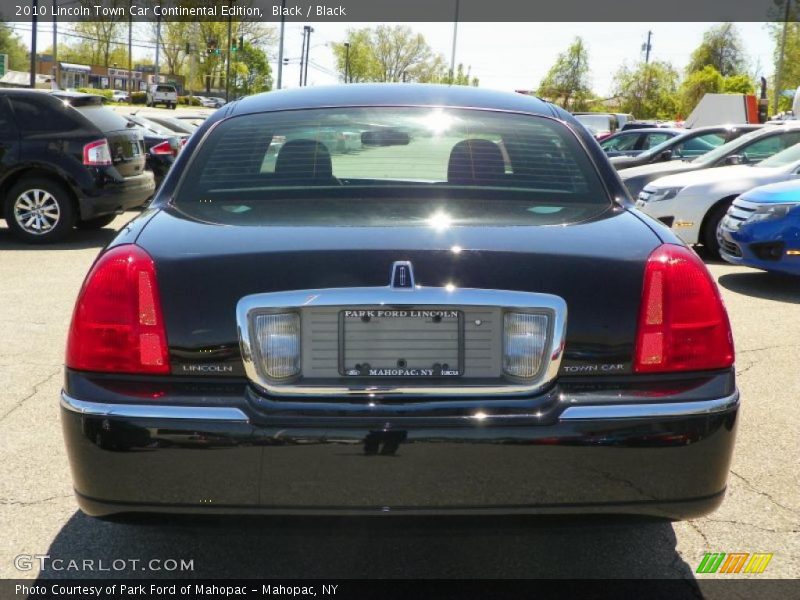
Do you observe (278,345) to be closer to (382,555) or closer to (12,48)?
(382,555)

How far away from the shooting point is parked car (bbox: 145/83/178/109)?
76812mm

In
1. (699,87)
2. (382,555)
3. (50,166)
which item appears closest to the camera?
(382,555)

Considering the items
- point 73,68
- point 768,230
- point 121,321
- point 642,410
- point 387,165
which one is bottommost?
point 768,230

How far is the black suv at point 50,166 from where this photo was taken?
11375 mm

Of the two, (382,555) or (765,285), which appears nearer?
(382,555)

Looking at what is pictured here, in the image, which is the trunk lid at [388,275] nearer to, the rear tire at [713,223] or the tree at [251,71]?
the rear tire at [713,223]

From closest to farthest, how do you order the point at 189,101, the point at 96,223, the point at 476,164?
the point at 476,164 < the point at 96,223 < the point at 189,101

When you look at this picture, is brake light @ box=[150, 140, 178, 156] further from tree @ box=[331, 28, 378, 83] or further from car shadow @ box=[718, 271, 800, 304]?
tree @ box=[331, 28, 378, 83]

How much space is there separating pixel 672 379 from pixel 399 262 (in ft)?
2.63

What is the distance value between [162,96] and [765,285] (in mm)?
72384

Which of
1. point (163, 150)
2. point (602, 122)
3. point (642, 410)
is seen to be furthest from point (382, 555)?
point (602, 122)

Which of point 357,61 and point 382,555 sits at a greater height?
point 357,61

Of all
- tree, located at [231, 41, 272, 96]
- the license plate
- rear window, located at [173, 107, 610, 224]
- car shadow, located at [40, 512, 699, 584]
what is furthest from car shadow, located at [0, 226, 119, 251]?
tree, located at [231, 41, 272, 96]

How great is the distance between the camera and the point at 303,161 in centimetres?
346
